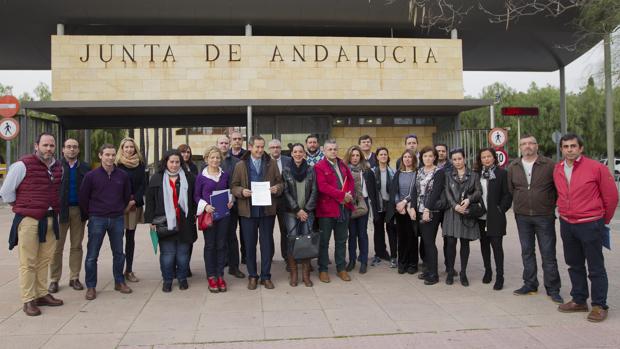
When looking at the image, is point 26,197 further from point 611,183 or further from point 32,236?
point 611,183

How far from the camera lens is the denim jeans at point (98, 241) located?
564cm

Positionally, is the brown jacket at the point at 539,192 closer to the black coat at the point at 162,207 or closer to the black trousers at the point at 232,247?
the black trousers at the point at 232,247

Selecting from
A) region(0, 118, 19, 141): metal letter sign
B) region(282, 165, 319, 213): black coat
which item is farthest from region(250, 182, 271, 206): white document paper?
region(0, 118, 19, 141): metal letter sign

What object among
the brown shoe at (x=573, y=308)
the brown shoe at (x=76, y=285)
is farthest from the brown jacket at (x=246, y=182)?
the brown shoe at (x=573, y=308)

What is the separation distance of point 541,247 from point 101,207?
510cm

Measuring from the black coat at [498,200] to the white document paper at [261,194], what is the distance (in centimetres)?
270

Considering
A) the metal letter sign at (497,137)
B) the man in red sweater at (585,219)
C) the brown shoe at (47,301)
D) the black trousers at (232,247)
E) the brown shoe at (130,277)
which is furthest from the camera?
the metal letter sign at (497,137)

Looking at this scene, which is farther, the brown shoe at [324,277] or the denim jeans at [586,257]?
the brown shoe at [324,277]

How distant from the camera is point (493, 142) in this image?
48.8 feet

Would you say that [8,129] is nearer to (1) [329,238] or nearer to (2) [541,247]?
(1) [329,238]

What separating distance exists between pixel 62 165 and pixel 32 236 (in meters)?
0.99

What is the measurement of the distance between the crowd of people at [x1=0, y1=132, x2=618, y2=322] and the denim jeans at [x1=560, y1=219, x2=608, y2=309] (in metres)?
0.01

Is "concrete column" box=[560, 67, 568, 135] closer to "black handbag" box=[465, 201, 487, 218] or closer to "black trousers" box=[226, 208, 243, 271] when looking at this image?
"black handbag" box=[465, 201, 487, 218]

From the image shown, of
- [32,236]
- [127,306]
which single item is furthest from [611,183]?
[32,236]
